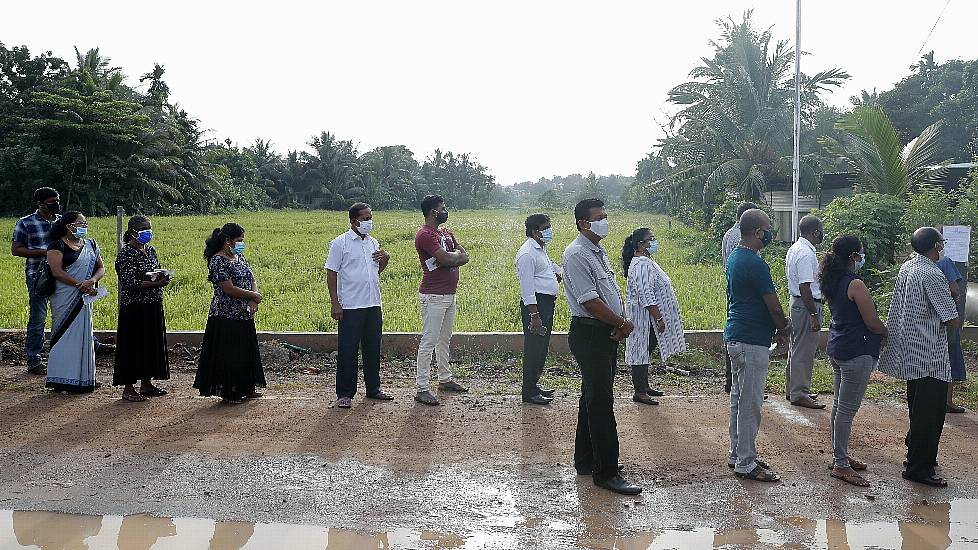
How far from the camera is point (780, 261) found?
15.6 metres

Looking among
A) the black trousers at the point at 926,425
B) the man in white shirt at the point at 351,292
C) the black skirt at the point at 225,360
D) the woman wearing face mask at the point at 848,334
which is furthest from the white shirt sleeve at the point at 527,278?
the black trousers at the point at 926,425

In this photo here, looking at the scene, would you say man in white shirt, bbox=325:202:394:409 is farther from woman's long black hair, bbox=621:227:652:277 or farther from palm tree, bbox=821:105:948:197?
palm tree, bbox=821:105:948:197

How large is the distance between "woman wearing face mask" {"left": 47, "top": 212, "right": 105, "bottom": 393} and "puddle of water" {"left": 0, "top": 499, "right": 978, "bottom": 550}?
322cm

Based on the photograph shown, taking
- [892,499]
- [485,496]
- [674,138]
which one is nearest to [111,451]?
[485,496]

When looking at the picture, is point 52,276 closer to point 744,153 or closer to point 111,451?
point 111,451

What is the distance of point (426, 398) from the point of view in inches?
286

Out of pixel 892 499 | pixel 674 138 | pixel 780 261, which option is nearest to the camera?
pixel 892 499

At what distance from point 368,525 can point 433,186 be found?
1157 inches

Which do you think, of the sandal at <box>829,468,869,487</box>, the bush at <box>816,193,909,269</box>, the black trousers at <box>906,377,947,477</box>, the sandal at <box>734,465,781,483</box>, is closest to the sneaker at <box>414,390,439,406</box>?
the sandal at <box>734,465,781,483</box>

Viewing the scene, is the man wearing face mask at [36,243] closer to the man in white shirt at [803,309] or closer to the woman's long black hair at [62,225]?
the woman's long black hair at [62,225]

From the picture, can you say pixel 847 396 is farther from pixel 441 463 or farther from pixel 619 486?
pixel 441 463

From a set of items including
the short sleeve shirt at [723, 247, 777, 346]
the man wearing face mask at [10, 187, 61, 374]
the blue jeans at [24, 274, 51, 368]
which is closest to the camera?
the short sleeve shirt at [723, 247, 777, 346]

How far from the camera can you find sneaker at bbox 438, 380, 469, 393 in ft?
25.4

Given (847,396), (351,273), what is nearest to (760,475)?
(847,396)
